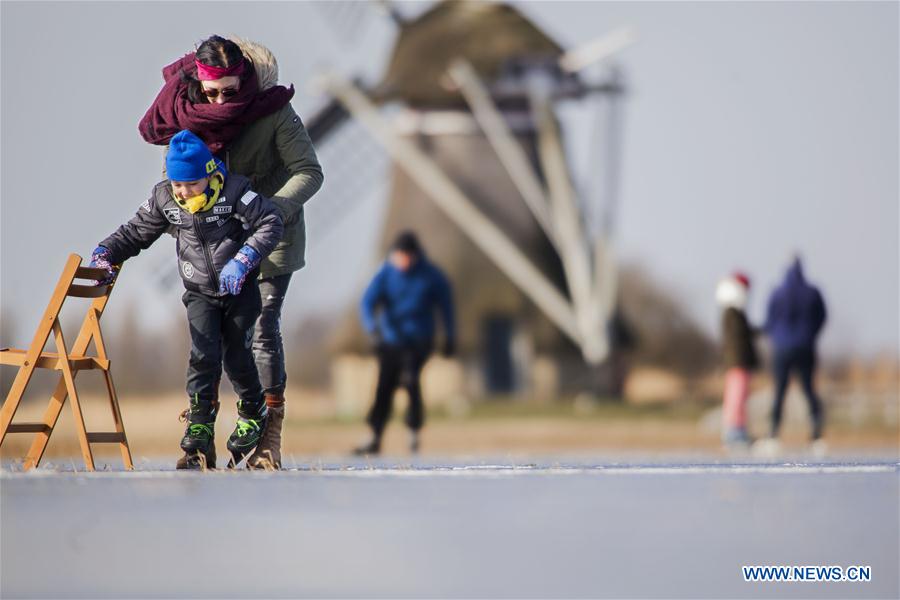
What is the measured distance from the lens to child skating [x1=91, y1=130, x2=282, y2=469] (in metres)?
6.50

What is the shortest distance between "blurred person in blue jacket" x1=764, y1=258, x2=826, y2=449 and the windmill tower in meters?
17.5

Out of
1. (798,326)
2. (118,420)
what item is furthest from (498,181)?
(118,420)

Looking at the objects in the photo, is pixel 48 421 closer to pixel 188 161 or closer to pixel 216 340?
pixel 216 340

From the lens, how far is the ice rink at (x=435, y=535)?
13.6 ft

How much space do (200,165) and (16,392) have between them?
1425 millimetres

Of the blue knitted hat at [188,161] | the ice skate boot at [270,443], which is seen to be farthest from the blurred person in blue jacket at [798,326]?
the blue knitted hat at [188,161]

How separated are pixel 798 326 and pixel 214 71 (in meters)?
8.20

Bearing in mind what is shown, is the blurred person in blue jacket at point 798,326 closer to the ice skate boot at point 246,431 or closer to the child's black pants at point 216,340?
the ice skate boot at point 246,431

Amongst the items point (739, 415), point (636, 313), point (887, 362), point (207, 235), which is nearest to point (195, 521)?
point (207, 235)

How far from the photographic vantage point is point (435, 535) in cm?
478

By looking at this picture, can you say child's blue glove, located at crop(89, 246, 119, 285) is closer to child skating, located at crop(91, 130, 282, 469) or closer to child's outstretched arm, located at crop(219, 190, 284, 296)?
child skating, located at crop(91, 130, 282, 469)

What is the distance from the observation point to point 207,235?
6.60 metres

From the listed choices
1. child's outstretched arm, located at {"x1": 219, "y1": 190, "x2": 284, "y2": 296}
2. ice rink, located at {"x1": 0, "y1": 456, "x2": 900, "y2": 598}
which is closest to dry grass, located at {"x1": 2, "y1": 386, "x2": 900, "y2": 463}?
child's outstretched arm, located at {"x1": 219, "y1": 190, "x2": 284, "y2": 296}

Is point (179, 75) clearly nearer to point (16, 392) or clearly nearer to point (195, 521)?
point (16, 392)
